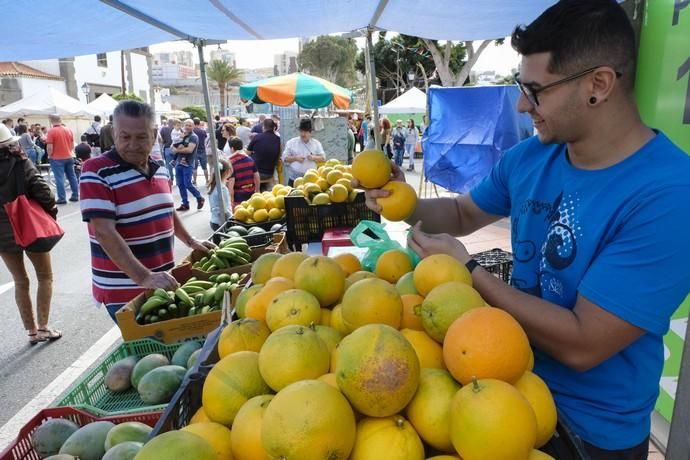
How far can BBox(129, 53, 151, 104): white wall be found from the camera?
140 feet

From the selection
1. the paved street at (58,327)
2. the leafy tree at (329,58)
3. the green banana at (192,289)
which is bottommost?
the paved street at (58,327)

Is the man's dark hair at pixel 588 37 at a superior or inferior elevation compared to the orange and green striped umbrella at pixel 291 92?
inferior

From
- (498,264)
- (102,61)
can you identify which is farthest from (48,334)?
(102,61)

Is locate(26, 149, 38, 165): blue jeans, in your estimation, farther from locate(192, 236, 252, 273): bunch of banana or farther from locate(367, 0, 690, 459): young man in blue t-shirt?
locate(367, 0, 690, 459): young man in blue t-shirt

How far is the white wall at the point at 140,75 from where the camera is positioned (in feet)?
140

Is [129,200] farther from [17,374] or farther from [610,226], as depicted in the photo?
[610,226]

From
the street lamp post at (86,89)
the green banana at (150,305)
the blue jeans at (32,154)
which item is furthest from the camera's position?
the street lamp post at (86,89)

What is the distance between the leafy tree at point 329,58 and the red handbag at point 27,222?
200 feet

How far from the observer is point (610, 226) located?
1.31 metres

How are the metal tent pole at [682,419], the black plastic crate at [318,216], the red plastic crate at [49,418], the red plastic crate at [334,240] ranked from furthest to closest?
the black plastic crate at [318,216], the red plastic crate at [334,240], the red plastic crate at [49,418], the metal tent pole at [682,419]

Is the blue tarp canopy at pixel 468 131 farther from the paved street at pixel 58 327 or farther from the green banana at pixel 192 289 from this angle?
the green banana at pixel 192 289

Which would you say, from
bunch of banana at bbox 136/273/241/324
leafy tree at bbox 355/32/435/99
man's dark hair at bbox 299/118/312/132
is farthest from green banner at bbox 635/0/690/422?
leafy tree at bbox 355/32/435/99

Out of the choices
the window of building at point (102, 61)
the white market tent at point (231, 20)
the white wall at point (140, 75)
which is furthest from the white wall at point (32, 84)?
the white market tent at point (231, 20)

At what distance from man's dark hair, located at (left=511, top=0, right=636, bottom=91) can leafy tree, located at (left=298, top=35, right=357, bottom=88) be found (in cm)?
6363
